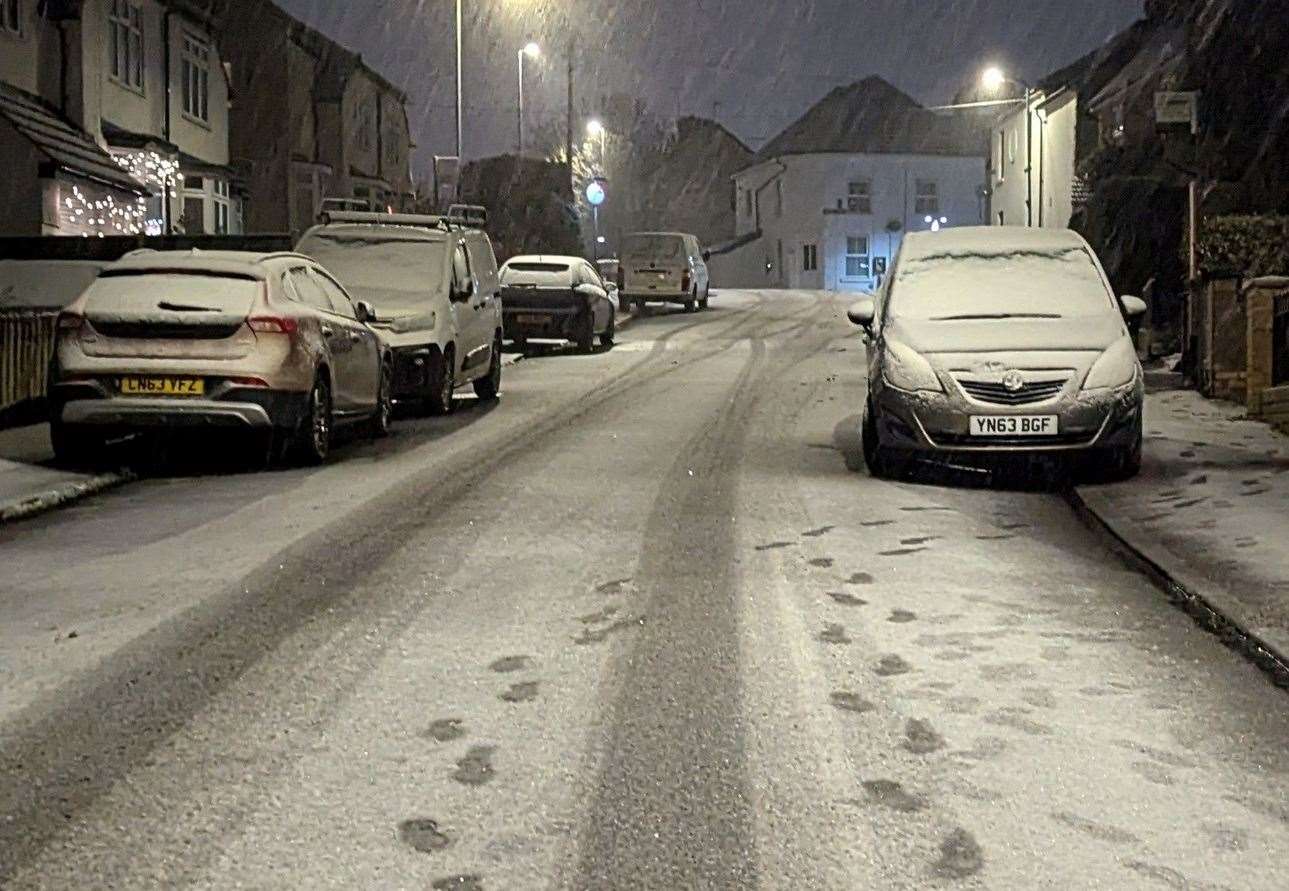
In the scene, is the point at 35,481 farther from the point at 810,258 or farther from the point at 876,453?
the point at 810,258

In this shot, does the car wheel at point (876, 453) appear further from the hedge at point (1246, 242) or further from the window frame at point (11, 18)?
the window frame at point (11, 18)

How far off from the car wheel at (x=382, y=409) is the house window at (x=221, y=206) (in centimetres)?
2609

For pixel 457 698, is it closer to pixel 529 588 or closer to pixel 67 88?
pixel 529 588

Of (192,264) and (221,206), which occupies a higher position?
(221,206)

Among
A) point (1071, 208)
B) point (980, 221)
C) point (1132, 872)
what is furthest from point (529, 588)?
point (980, 221)

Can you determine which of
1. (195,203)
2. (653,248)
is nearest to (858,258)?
(653,248)

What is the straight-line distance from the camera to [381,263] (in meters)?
18.9

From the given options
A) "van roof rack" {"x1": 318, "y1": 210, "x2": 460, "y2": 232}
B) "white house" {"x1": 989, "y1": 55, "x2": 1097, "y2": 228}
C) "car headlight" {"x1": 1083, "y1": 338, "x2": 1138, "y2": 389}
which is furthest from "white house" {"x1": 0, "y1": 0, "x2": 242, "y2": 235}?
"white house" {"x1": 989, "y1": 55, "x2": 1097, "y2": 228}

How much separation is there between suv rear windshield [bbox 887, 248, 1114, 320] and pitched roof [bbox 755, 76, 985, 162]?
243ft

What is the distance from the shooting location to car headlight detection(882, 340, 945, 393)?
12.2m

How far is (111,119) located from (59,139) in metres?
4.44

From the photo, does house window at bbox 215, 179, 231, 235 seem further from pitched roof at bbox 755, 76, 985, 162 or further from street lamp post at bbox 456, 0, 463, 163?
pitched roof at bbox 755, 76, 985, 162

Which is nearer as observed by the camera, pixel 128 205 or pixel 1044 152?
pixel 128 205

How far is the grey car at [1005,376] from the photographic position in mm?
12055
